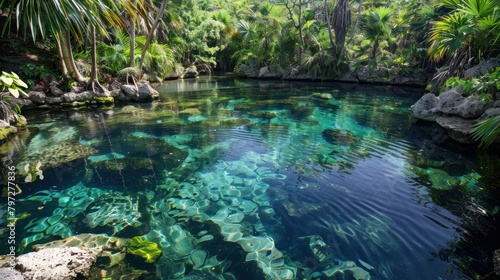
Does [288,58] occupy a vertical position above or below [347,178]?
above

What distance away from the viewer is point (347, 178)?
5352mm

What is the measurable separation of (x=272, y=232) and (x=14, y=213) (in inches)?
156

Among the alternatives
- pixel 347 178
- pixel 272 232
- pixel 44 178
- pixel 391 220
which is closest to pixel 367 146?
pixel 347 178

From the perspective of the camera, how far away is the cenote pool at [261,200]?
10.7ft

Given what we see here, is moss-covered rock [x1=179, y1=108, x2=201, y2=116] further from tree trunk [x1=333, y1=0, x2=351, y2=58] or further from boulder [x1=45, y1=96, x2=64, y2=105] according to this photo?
tree trunk [x1=333, y1=0, x2=351, y2=58]

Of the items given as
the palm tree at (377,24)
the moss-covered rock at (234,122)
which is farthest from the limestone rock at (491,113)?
the palm tree at (377,24)

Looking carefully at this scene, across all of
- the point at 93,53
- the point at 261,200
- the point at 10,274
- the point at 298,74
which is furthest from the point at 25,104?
the point at 298,74

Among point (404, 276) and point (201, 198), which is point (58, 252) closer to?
point (201, 198)

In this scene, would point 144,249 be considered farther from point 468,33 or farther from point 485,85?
point 468,33

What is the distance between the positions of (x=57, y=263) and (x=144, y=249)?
2.91 feet

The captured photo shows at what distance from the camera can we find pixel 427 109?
383 inches

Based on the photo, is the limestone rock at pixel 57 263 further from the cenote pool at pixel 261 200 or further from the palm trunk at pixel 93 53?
the palm trunk at pixel 93 53

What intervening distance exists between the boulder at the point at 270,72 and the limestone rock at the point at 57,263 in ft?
70.9

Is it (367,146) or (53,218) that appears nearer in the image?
(53,218)
